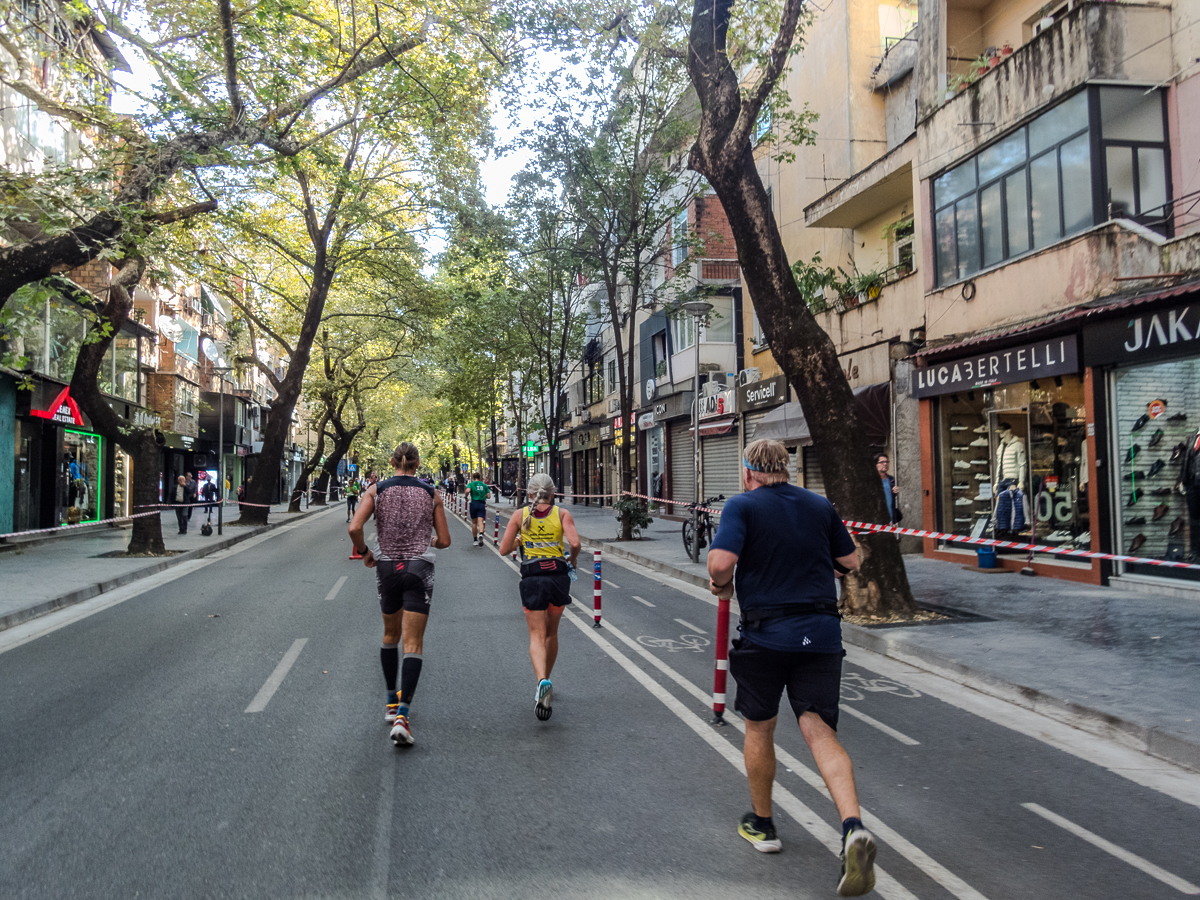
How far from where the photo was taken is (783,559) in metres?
3.67

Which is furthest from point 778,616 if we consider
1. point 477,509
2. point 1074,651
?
point 477,509

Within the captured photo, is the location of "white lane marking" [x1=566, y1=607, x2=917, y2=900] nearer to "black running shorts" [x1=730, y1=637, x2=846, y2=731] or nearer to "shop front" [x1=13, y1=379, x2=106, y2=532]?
"black running shorts" [x1=730, y1=637, x2=846, y2=731]

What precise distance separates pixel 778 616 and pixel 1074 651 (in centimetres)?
527

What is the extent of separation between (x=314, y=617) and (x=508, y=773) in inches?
235


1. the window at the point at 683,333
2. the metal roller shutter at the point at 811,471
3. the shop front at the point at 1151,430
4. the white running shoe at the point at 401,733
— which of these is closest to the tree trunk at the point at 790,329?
the shop front at the point at 1151,430

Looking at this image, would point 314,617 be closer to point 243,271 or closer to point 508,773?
point 508,773

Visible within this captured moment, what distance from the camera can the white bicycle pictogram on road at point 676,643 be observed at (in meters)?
8.23

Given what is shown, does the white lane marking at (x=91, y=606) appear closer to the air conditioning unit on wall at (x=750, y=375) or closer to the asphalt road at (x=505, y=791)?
the asphalt road at (x=505, y=791)

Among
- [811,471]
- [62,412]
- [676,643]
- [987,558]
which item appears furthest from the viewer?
[62,412]

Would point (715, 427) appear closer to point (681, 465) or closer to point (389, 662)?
point (681, 465)

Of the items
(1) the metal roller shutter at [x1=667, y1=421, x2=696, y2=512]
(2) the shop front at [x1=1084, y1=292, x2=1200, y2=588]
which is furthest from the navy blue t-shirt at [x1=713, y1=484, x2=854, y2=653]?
(1) the metal roller shutter at [x1=667, y1=421, x2=696, y2=512]

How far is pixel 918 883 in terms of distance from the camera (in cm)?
345

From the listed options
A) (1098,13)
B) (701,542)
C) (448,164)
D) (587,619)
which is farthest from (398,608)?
(448,164)

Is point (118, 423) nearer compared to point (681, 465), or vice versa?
point (118, 423)
